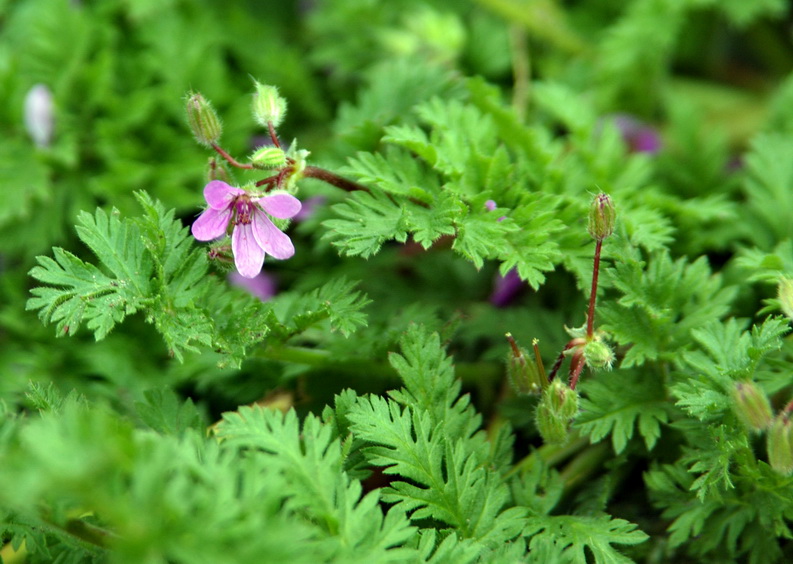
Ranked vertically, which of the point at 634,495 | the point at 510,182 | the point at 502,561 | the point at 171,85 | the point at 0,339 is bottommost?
the point at 0,339

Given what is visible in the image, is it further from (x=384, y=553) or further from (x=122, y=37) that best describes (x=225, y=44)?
(x=384, y=553)

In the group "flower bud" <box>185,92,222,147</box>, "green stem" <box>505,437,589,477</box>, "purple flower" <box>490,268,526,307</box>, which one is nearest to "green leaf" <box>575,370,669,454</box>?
"green stem" <box>505,437,589,477</box>

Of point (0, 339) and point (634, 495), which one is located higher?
point (634, 495)

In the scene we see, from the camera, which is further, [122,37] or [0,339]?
[122,37]

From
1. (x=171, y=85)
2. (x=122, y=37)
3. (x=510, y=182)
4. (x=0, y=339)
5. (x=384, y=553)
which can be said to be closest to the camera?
Answer: (x=384, y=553)

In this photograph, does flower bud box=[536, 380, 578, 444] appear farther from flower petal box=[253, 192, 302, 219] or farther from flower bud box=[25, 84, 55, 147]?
flower bud box=[25, 84, 55, 147]

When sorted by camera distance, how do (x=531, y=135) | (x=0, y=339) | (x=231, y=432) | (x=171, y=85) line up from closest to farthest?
1. (x=231, y=432)
2. (x=531, y=135)
3. (x=0, y=339)
4. (x=171, y=85)

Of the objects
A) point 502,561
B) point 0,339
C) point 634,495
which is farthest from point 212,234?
point 634,495

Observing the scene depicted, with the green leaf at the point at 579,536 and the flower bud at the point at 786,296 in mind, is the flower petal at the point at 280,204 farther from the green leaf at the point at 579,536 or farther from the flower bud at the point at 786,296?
the flower bud at the point at 786,296
